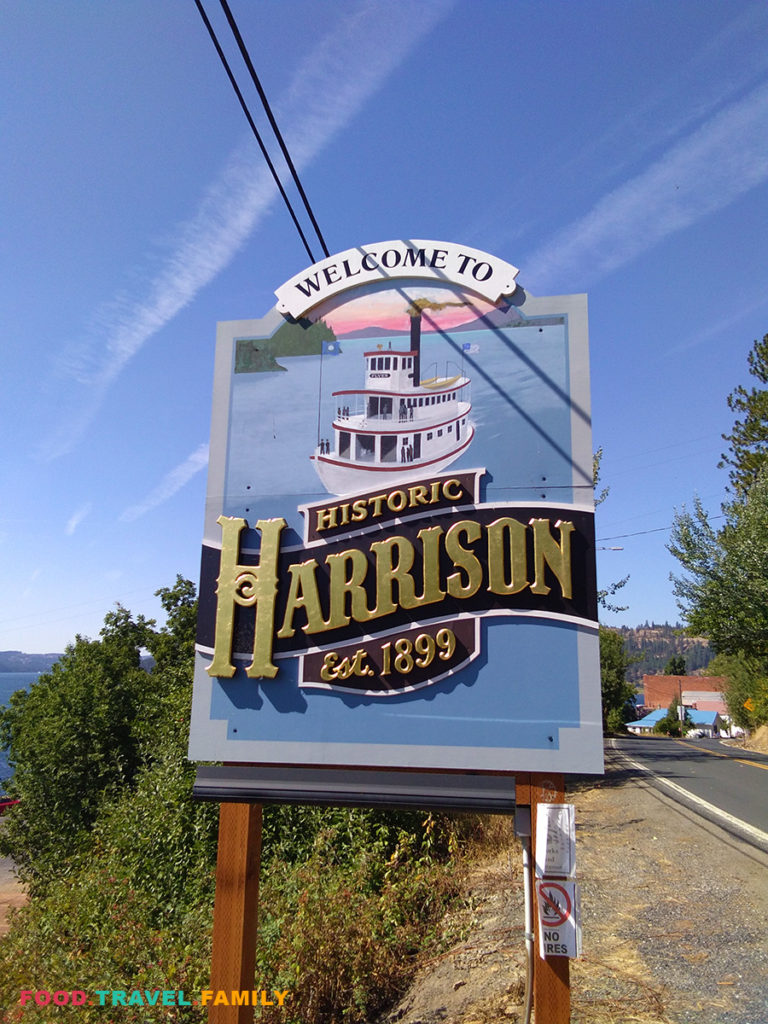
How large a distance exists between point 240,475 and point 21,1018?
551cm

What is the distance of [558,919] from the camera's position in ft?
12.3

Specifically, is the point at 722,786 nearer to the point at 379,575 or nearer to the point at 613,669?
the point at 379,575

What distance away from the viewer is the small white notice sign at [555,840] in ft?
12.4

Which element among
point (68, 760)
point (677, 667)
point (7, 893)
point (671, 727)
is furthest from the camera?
point (677, 667)

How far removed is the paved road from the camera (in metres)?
11.4

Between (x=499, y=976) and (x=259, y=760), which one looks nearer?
(x=259, y=760)

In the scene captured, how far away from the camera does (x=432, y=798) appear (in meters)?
4.12

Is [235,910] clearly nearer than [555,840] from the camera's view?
No

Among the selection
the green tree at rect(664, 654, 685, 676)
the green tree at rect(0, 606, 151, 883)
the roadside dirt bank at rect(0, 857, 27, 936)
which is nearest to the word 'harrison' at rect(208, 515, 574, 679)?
the green tree at rect(0, 606, 151, 883)

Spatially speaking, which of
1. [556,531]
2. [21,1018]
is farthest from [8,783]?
[556,531]

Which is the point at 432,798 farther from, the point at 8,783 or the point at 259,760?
the point at 8,783

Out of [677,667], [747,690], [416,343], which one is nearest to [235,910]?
[416,343]

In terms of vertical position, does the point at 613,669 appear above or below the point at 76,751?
above

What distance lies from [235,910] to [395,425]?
3188 millimetres
